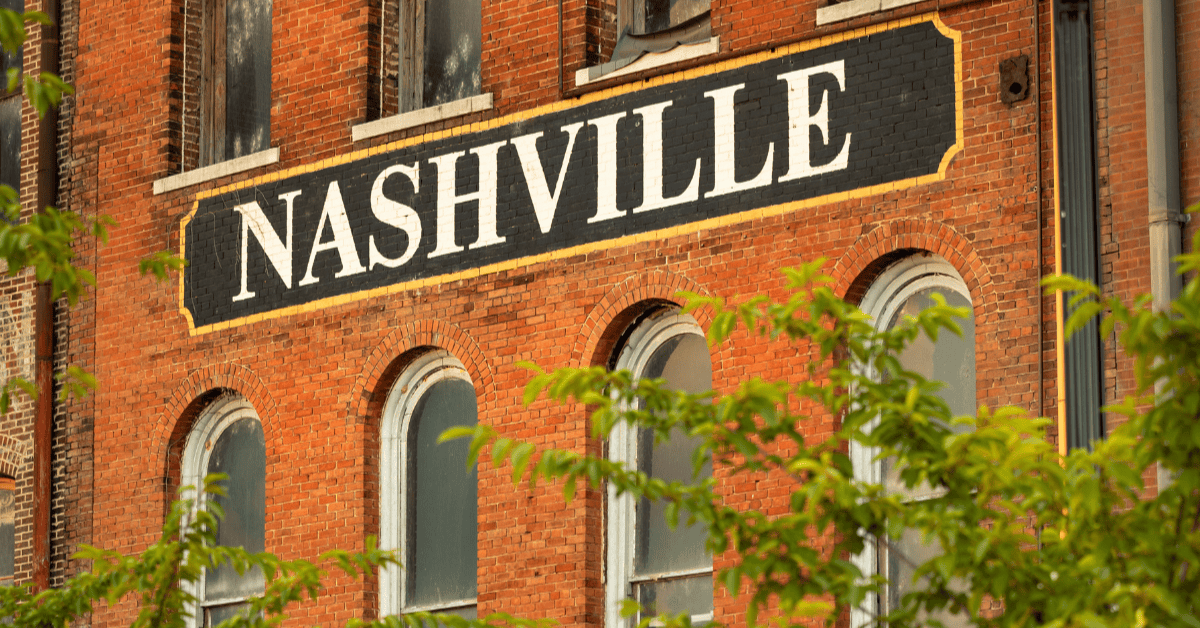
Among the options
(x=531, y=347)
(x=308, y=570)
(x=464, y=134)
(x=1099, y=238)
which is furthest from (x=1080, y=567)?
(x=464, y=134)

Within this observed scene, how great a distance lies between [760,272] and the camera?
13.1 meters

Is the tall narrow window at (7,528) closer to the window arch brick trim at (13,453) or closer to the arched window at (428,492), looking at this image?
the window arch brick trim at (13,453)

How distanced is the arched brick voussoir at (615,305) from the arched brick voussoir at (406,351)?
922mm

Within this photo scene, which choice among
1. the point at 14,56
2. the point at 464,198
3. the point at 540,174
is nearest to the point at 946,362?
the point at 540,174

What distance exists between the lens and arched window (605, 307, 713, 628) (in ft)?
44.1

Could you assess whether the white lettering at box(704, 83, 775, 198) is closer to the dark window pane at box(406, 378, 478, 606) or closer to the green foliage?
the dark window pane at box(406, 378, 478, 606)

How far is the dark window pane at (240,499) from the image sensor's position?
15.7 meters

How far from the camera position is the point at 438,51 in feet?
51.0

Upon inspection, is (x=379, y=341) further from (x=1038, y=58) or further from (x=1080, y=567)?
(x=1080, y=567)

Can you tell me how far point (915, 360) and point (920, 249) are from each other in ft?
2.50

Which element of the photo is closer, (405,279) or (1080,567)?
(1080,567)

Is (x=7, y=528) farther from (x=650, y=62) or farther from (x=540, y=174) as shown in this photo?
(x=650, y=62)

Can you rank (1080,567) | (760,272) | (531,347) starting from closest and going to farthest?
(1080,567) → (760,272) → (531,347)

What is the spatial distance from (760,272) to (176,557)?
5.99 m
